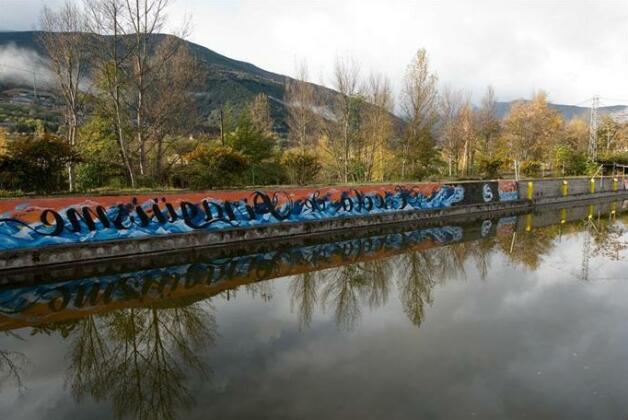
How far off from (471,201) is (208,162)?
17.3 m

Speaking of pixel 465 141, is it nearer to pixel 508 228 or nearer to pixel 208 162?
pixel 508 228

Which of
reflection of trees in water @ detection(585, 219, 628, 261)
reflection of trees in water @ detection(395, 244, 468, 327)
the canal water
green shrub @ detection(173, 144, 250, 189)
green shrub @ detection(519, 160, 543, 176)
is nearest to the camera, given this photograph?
the canal water

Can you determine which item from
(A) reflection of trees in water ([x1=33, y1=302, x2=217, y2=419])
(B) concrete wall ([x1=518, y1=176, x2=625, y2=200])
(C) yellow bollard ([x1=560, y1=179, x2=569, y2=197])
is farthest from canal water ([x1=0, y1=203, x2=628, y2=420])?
(C) yellow bollard ([x1=560, y1=179, x2=569, y2=197])

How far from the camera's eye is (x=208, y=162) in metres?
19.8

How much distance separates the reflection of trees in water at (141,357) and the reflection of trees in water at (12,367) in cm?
75

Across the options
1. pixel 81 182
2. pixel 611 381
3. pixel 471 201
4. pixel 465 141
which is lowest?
pixel 611 381

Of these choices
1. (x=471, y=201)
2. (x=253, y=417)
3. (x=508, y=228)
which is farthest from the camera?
(x=471, y=201)

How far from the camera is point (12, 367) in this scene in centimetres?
712

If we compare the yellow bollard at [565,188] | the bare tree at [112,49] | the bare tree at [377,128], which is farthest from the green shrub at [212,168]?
the yellow bollard at [565,188]

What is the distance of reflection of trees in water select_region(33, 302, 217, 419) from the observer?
607cm

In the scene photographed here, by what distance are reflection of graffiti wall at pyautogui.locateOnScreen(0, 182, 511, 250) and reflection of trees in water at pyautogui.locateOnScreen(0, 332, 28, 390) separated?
614 centimetres

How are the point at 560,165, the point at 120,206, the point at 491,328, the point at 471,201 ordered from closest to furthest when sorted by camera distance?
1. the point at 491,328
2. the point at 120,206
3. the point at 471,201
4. the point at 560,165

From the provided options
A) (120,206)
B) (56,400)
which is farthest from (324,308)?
(120,206)

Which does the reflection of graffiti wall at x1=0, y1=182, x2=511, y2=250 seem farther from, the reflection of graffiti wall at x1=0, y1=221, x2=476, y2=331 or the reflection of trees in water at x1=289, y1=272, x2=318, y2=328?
the reflection of trees in water at x1=289, y1=272, x2=318, y2=328
